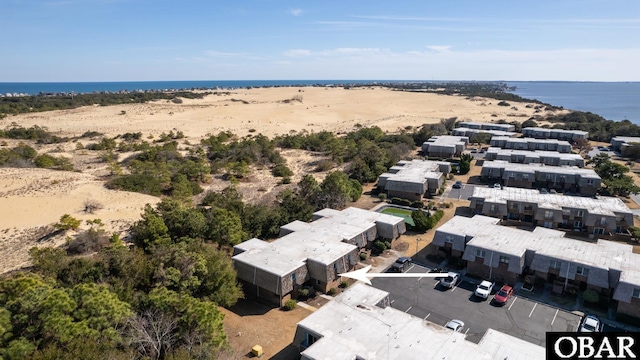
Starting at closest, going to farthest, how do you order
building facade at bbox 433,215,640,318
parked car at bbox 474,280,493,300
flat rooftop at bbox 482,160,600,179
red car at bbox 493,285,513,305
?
building facade at bbox 433,215,640,318, red car at bbox 493,285,513,305, parked car at bbox 474,280,493,300, flat rooftop at bbox 482,160,600,179

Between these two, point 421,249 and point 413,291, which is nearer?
point 413,291

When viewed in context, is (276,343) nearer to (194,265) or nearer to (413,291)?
(194,265)

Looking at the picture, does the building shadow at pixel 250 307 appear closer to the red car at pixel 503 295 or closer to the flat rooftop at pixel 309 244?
the flat rooftop at pixel 309 244

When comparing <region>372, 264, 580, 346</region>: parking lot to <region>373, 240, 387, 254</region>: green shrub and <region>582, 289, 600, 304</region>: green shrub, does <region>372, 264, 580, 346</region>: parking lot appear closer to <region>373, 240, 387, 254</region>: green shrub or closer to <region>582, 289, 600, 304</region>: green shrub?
<region>582, 289, 600, 304</region>: green shrub

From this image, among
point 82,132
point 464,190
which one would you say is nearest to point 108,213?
point 464,190

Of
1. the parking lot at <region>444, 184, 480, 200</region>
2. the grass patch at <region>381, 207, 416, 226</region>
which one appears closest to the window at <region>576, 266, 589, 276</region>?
the grass patch at <region>381, 207, 416, 226</region>

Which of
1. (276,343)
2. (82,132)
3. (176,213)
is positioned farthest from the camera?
(82,132)
